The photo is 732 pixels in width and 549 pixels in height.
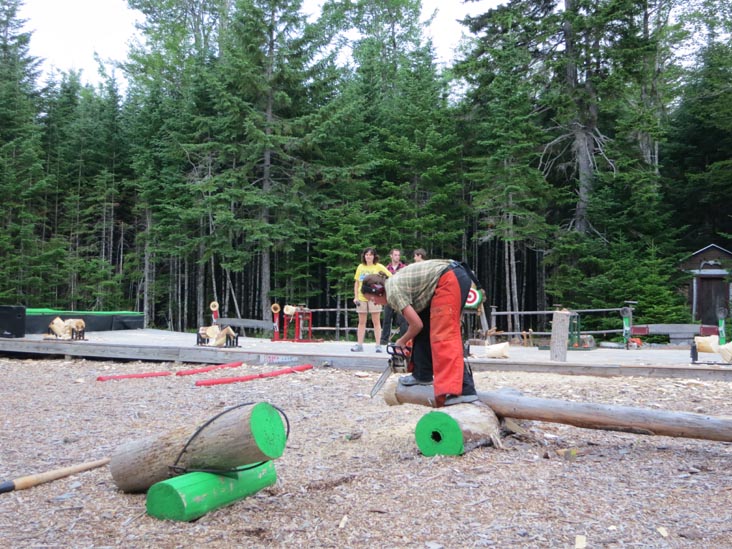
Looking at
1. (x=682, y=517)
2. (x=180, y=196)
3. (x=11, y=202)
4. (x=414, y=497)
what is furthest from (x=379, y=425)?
(x=11, y=202)

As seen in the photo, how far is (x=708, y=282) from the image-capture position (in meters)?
18.8

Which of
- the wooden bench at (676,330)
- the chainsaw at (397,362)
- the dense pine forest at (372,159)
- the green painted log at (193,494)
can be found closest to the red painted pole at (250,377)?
the chainsaw at (397,362)

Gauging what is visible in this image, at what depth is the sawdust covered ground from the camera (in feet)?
8.94

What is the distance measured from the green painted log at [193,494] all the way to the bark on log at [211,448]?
0.28 ft

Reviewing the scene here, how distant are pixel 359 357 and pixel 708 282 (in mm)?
14974

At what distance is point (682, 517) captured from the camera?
9.36 ft

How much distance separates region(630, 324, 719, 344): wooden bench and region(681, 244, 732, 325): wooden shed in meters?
4.77

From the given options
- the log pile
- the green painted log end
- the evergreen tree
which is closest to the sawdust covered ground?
the log pile

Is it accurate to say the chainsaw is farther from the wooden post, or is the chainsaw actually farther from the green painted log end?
the wooden post

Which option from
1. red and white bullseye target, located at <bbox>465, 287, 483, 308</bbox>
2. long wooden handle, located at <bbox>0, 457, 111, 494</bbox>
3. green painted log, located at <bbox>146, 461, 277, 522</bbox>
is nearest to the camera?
green painted log, located at <bbox>146, 461, 277, 522</bbox>

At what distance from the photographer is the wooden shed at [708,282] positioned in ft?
61.0

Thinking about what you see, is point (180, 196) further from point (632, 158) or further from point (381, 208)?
point (632, 158)

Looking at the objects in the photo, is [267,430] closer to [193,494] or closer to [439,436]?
[193,494]

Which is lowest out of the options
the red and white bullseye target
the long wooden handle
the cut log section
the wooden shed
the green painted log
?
the long wooden handle
